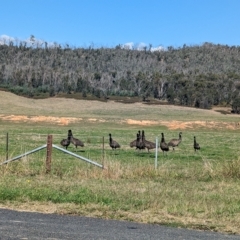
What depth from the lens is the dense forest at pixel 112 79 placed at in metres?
118

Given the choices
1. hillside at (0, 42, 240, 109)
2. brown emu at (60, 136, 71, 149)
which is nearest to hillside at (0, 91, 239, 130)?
hillside at (0, 42, 240, 109)

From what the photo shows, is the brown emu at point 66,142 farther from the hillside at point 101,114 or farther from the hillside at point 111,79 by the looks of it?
the hillside at point 111,79

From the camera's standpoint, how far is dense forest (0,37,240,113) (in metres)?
118

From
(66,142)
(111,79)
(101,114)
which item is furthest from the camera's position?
(111,79)

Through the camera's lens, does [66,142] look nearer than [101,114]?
Yes

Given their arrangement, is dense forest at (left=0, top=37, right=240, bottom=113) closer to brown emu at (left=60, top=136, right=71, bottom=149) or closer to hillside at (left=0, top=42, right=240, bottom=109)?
hillside at (left=0, top=42, right=240, bottom=109)

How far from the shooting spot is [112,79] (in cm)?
14538

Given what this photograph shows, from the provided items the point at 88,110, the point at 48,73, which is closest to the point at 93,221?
the point at 88,110

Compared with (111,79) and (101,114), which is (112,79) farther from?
(101,114)

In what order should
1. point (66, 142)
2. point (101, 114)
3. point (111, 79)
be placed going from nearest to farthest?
point (66, 142)
point (101, 114)
point (111, 79)

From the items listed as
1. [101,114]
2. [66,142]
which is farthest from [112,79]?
[66,142]

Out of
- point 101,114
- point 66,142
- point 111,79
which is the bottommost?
point 66,142

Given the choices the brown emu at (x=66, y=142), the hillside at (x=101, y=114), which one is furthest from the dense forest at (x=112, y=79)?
the brown emu at (x=66, y=142)

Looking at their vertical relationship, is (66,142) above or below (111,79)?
below
